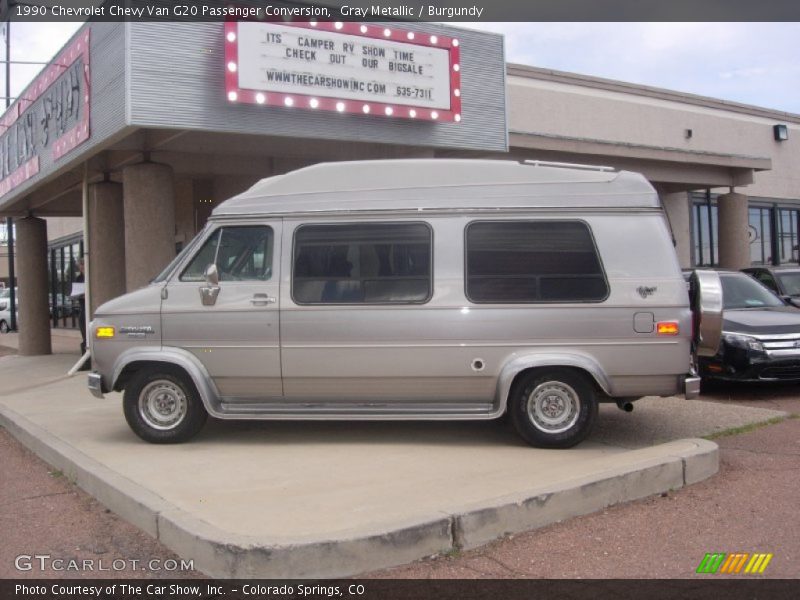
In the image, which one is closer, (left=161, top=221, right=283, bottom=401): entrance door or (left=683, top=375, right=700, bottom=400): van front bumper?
(left=683, top=375, right=700, bottom=400): van front bumper

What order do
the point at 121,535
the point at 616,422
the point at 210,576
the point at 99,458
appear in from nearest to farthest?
the point at 210,576
the point at 121,535
the point at 99,458
the point at 616,422

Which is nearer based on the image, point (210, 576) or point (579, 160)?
point (210, 576)

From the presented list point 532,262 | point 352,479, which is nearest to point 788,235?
point 532,262

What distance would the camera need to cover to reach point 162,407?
23.1 feet

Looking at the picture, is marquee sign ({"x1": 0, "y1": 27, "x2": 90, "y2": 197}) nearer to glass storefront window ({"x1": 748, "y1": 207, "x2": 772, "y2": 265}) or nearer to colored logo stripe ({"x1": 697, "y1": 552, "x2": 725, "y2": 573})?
colored logo stripe ({"x1": 697, "y1": 552, "x2": 725, "y2": 573})

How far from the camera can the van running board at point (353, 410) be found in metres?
6.62

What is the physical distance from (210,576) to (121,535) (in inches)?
42.6

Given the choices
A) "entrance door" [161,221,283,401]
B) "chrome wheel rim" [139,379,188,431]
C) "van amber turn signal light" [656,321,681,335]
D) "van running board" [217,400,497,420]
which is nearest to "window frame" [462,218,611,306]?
"van amber turn signal light" [656,321,681,335]

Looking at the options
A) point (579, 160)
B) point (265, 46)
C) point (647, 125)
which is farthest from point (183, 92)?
point (647, 125)

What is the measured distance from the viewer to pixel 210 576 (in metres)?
4.18

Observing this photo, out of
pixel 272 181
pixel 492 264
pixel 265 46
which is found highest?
pixel 265 46

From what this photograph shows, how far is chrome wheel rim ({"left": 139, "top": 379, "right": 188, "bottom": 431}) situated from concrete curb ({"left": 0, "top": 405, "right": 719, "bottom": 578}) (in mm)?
747

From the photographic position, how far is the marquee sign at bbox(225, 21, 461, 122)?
10.1 meters

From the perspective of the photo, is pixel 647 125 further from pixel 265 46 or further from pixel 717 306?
pixel 717 306
